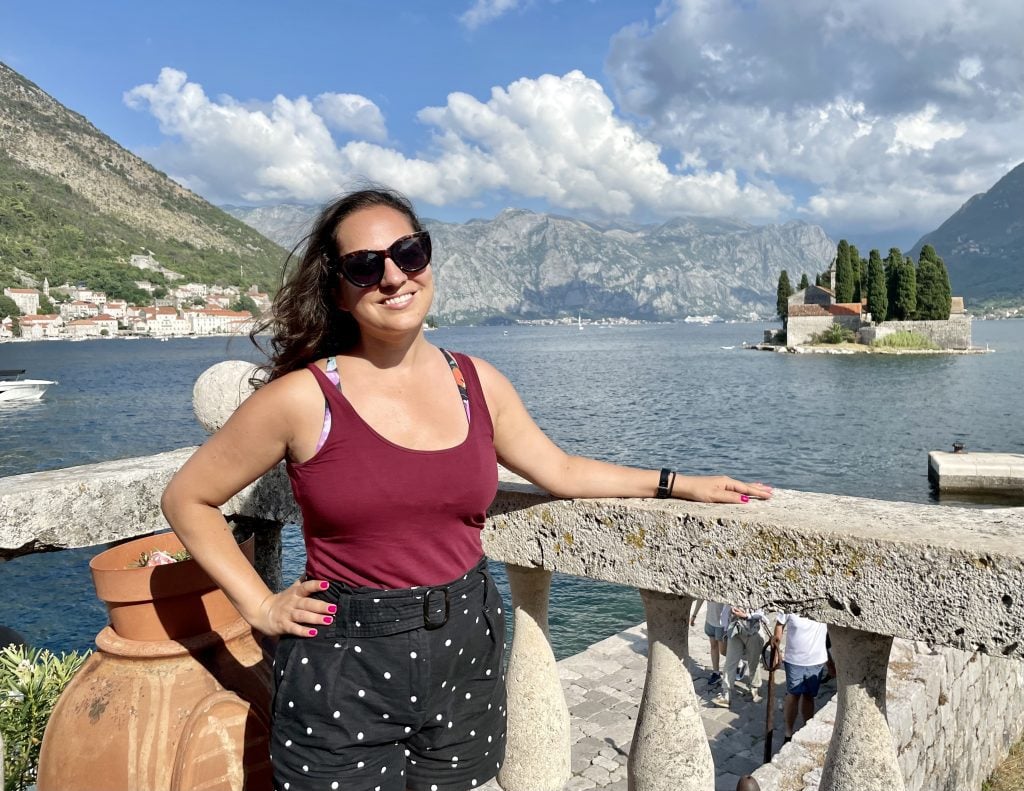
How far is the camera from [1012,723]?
5.48m

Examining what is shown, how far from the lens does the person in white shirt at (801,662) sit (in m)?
7.28

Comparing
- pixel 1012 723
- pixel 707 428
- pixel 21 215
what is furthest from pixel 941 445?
pixel 21 215

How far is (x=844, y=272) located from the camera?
85562 millimetres

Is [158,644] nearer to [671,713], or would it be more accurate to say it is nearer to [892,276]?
[671,713]

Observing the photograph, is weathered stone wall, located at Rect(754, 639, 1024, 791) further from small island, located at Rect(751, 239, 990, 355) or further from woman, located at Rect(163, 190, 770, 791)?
small island, located at Rect(751, 239, 990, 355)

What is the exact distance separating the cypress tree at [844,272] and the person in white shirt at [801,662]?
85693 mm

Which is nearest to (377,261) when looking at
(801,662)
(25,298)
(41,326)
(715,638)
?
(801,662)

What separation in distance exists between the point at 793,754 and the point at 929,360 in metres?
83.9

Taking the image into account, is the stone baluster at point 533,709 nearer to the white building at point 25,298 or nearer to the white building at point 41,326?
the white building at point 25,298

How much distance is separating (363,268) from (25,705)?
236 cm

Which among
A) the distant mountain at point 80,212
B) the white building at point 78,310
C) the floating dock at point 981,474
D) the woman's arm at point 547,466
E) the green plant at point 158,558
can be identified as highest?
the distant mountain at point 80,212

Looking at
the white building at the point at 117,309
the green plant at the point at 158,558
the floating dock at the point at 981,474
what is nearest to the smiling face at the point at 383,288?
the green plant at the point at 158,558

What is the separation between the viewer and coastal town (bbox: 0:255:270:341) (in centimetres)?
14488

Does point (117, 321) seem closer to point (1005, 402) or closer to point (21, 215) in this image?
point (21, 215)
